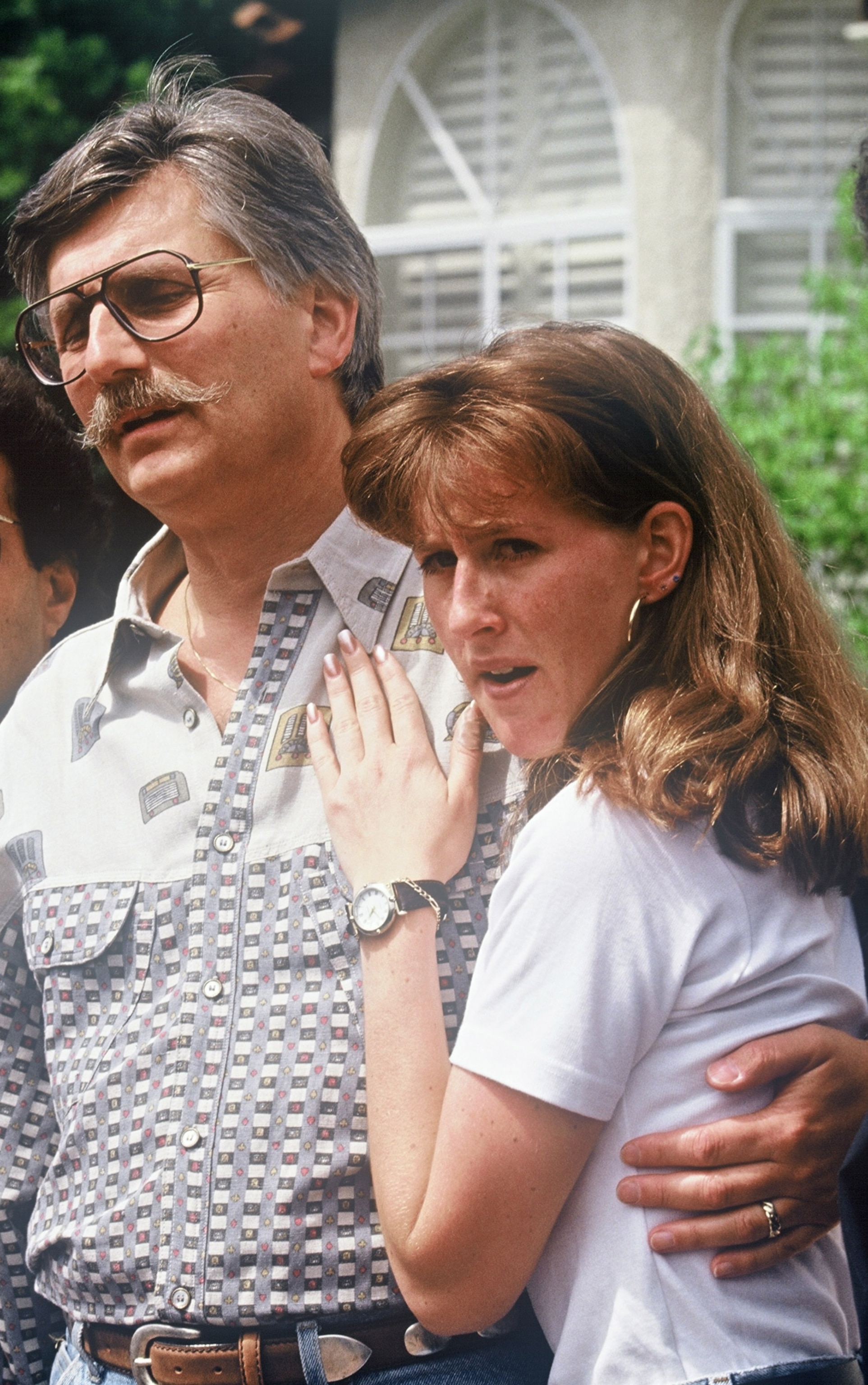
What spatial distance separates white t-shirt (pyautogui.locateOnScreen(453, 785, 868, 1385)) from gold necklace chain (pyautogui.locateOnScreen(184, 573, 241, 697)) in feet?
1.53

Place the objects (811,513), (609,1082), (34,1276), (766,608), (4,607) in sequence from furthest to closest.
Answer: (811,513), (4,607), (34,1276), (766,608), (609,1082)

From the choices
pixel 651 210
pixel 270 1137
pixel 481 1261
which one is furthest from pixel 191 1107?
pixel 651 210

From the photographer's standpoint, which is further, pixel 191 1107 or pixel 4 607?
pixel 4 607

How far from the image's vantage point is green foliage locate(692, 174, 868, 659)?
4395 millimetres

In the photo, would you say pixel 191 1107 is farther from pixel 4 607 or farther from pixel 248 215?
pixel 248 215

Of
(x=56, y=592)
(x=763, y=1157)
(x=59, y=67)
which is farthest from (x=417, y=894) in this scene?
(x=59, y=67)

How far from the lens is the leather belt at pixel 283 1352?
1376 mm

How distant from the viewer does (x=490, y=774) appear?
1.41 m

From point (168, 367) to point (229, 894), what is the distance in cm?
52

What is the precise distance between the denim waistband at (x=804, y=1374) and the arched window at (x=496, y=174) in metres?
5.88

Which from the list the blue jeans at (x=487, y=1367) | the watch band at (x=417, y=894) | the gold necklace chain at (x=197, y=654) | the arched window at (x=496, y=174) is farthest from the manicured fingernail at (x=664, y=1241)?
the arched window at (x=496, y=174)

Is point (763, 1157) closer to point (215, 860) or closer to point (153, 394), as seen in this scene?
point (215, 860)

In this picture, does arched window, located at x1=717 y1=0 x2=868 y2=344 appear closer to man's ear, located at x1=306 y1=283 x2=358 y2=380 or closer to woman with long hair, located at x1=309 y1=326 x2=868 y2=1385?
man's ear, located at x1=306 y1=283 x2=358 y2=380

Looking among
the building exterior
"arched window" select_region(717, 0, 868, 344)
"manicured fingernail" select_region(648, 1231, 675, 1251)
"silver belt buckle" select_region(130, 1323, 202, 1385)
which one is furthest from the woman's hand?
"arched window" select_region(717, 0, 868, 344)
